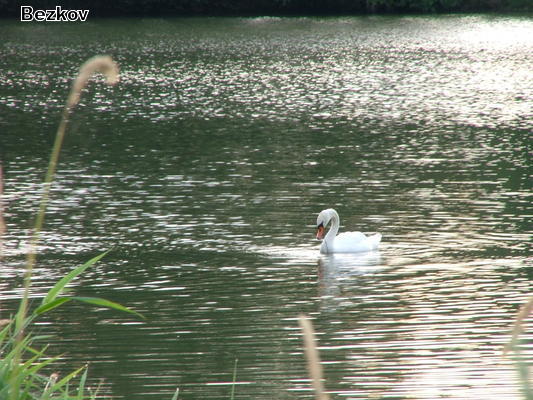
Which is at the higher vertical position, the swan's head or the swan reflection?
the swan's head

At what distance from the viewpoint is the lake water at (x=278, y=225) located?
940 cm

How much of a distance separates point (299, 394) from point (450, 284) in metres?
4.30

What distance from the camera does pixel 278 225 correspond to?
610 inches

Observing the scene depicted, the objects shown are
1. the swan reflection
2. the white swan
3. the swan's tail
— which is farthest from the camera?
the white swan

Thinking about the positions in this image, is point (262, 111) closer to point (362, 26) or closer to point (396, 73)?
point (396, 73)

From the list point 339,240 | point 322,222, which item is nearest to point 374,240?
point 339,240

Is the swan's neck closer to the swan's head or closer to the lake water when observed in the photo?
the swan's head

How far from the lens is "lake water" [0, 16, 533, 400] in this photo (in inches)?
370

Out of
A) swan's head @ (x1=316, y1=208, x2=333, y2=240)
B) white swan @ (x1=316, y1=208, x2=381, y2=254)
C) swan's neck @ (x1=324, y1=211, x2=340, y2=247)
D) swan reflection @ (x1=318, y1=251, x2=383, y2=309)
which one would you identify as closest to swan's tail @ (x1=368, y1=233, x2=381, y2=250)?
white swan @ (x1=316, y1=208, x2=381, y2=254)

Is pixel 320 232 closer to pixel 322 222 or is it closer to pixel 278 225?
pixel 322 222

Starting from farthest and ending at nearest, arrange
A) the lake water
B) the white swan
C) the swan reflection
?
the white swan < the swan reflection < the lake water

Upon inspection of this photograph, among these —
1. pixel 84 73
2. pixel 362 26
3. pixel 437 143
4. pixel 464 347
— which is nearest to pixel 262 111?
pixel 437 143

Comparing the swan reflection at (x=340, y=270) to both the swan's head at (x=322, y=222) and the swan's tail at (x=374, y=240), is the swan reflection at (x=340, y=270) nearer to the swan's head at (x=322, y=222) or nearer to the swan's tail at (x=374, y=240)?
the swan's tail at (x=374, y=240)

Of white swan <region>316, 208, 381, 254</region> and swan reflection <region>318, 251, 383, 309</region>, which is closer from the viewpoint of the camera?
swan reflection <region>318, 251, 383, 309</region>
